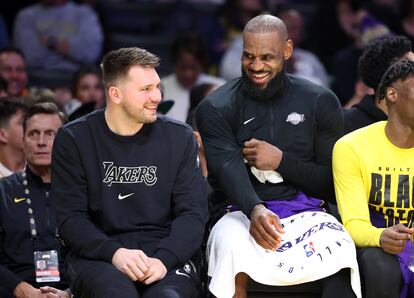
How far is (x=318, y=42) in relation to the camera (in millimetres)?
9531

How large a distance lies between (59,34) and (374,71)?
4.16m

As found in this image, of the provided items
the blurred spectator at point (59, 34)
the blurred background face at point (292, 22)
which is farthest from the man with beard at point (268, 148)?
the blurred spectator at point (59, 34)

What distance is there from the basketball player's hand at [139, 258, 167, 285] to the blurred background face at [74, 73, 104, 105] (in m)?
3.81

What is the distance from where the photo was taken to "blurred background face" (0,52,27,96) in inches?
319

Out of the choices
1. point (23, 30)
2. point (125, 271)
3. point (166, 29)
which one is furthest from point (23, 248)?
point (166, 29)

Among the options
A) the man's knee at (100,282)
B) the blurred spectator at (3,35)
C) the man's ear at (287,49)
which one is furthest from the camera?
the blurred spectator at (3,35)

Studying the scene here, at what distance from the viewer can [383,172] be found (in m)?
4.82

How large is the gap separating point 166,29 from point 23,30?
1461 mm

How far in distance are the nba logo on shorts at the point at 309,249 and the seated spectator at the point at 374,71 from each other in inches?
45.8

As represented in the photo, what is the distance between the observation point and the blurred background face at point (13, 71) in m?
8.09

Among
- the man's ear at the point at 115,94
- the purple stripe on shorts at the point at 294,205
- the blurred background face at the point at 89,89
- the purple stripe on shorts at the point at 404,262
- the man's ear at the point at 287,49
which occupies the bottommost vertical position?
the purple stripe on shorts at the point at 404,262

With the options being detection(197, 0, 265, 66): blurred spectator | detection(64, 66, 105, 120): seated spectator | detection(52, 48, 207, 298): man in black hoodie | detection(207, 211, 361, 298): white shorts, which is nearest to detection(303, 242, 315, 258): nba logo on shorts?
detection(207, 211, 361, 298): white shorts

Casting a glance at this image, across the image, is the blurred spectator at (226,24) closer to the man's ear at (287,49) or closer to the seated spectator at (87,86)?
the seated spectator at (87,86)

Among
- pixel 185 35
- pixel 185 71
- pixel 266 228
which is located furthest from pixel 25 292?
pixel 185 35
